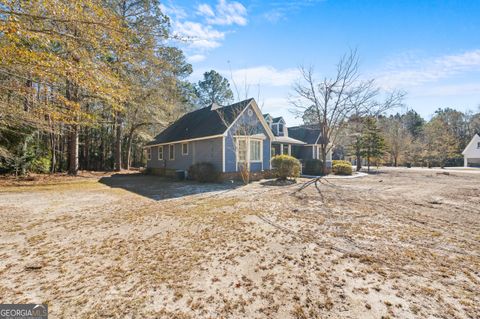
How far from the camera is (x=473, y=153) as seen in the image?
117ft

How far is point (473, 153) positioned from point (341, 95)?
34252 mm

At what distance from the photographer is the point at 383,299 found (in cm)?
263

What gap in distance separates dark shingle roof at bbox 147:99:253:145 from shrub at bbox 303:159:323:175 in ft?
32.7

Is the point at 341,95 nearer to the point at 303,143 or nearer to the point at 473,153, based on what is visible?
the point at 303,143

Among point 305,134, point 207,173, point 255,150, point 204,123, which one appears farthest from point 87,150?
point 305,134

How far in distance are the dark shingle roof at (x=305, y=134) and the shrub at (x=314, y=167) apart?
3.43 m

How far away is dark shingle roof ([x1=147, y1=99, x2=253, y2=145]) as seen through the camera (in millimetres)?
14875

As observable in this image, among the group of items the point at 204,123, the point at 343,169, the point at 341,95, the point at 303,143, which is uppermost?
the point at 341,95

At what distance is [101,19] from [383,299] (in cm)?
Result: 846

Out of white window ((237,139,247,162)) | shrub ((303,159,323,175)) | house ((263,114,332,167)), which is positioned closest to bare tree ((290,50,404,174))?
shrub ((303,159,323,175))

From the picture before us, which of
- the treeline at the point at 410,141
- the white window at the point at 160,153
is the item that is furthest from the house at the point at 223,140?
the treeline at the point at 410,141

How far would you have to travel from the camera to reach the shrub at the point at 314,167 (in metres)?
20.9

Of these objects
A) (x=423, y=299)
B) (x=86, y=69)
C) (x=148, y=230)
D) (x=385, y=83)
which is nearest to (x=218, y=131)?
(x=86, y=69)

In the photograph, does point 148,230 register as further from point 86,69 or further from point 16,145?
point 16,145
